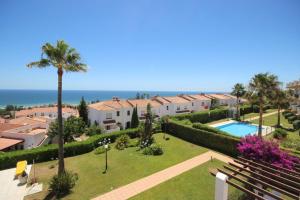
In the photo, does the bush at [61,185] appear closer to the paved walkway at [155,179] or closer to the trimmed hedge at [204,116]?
the paved walkway at [155,179]

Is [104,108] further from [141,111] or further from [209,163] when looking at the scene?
[209,163]

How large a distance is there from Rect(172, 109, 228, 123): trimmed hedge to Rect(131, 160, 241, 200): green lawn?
2030 cm

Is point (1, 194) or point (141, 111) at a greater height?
point (141, 111)

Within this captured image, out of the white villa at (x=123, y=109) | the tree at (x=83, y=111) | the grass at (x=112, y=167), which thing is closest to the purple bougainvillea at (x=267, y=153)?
the grass at (x=112, y=167)

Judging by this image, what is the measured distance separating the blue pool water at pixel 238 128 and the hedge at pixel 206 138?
33.4 feet

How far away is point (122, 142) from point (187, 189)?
538 inches

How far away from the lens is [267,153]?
11156 millimetres

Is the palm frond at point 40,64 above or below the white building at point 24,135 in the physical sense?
above

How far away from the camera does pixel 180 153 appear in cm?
2239

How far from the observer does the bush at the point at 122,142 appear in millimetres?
25059

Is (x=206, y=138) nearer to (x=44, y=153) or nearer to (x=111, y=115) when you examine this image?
(x=44, y=153)

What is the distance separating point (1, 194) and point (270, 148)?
19.8 metres

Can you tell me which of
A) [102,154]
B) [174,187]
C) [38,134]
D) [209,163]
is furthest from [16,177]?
[209,163]

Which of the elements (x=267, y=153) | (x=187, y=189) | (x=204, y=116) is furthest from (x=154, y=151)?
(x=204, y=116)
